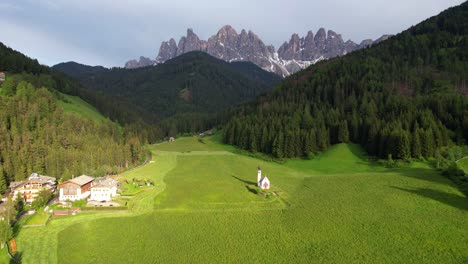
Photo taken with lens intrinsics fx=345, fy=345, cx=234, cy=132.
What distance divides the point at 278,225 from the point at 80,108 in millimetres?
134040

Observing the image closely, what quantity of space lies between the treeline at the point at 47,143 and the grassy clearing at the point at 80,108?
51.4 feet

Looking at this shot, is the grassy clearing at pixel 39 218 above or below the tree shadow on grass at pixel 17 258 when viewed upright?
above

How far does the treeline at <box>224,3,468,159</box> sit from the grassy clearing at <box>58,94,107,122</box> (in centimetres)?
6356

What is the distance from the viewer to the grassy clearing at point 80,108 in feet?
493

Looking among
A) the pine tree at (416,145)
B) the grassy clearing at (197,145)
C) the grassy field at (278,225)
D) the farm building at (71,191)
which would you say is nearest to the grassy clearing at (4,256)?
the grassy field at (278,225)

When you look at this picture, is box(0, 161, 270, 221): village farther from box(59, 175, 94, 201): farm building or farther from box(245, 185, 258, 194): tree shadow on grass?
box(245, 185, 258, 194): tree shadow on grass

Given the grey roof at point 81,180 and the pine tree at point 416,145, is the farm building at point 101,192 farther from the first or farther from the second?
the pine tree at point 416,145

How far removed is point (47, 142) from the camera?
10362cm

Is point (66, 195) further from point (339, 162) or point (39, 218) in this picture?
point (339, 162)

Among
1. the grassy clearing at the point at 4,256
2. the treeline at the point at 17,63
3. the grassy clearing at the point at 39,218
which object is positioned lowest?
the grassy clearing at the point at 4,256

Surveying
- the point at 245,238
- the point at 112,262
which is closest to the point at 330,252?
the point at 245,238

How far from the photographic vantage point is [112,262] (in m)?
43.8

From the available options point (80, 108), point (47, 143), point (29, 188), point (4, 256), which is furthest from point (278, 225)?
point (80, 108)

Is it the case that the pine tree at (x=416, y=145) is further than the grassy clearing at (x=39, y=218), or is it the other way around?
the pine tree at (x=416, y=145)
